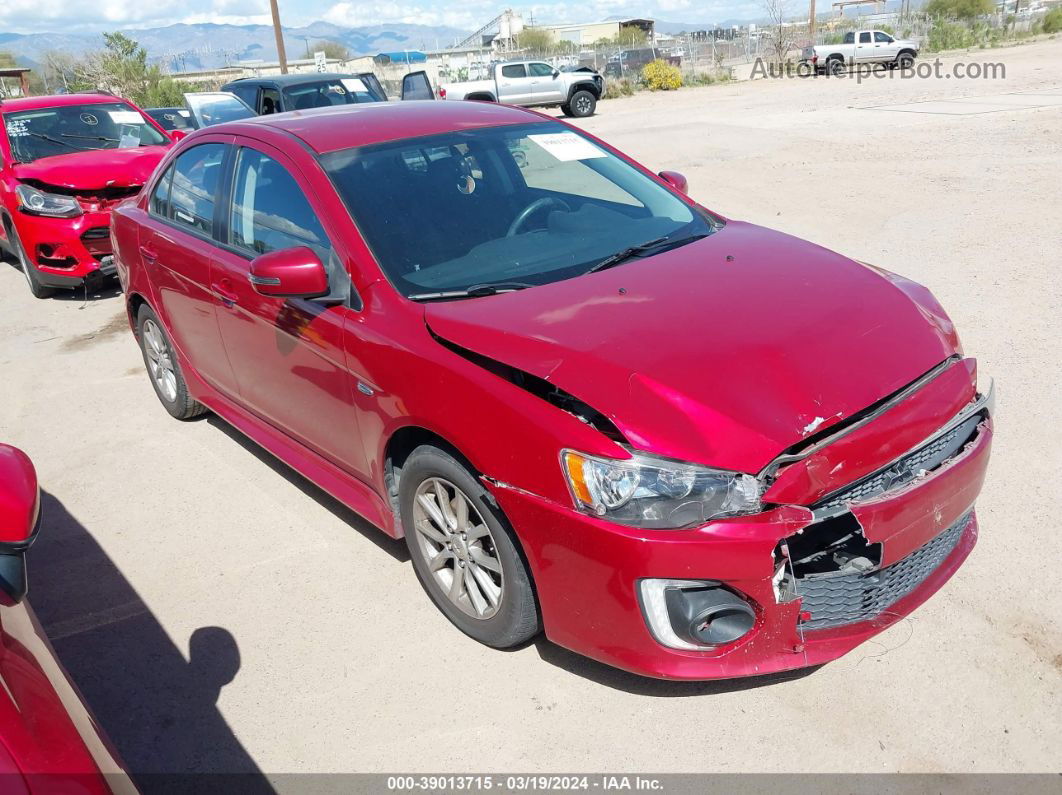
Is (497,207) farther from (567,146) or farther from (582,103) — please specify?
(582,103)

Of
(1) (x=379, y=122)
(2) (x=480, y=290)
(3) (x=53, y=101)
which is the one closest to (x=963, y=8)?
Result: (3) (x=53, y=101)

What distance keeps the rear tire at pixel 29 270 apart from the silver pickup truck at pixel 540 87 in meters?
17.9

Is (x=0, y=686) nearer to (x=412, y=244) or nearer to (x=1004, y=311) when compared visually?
(x=412, y=244)

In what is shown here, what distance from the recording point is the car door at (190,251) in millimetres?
4215

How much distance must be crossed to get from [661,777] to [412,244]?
2.02 m

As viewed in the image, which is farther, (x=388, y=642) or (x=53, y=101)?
(x=53, y=101)

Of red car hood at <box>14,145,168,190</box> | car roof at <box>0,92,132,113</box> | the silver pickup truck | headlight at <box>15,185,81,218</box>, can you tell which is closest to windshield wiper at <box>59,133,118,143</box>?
car roof at <box>0,92,132,113</box>

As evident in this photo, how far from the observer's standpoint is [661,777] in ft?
8.53

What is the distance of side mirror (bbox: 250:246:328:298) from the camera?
3174mm

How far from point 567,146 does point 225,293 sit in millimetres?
1719

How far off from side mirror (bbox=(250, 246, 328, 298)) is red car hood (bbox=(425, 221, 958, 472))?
46cm

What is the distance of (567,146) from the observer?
419 cm

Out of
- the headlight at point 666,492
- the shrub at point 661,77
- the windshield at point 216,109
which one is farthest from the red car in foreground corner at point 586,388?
the shrub at point 661,77

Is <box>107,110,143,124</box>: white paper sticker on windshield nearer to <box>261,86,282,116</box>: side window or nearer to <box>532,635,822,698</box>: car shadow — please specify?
<box>261,86,282,116</box>: side window
